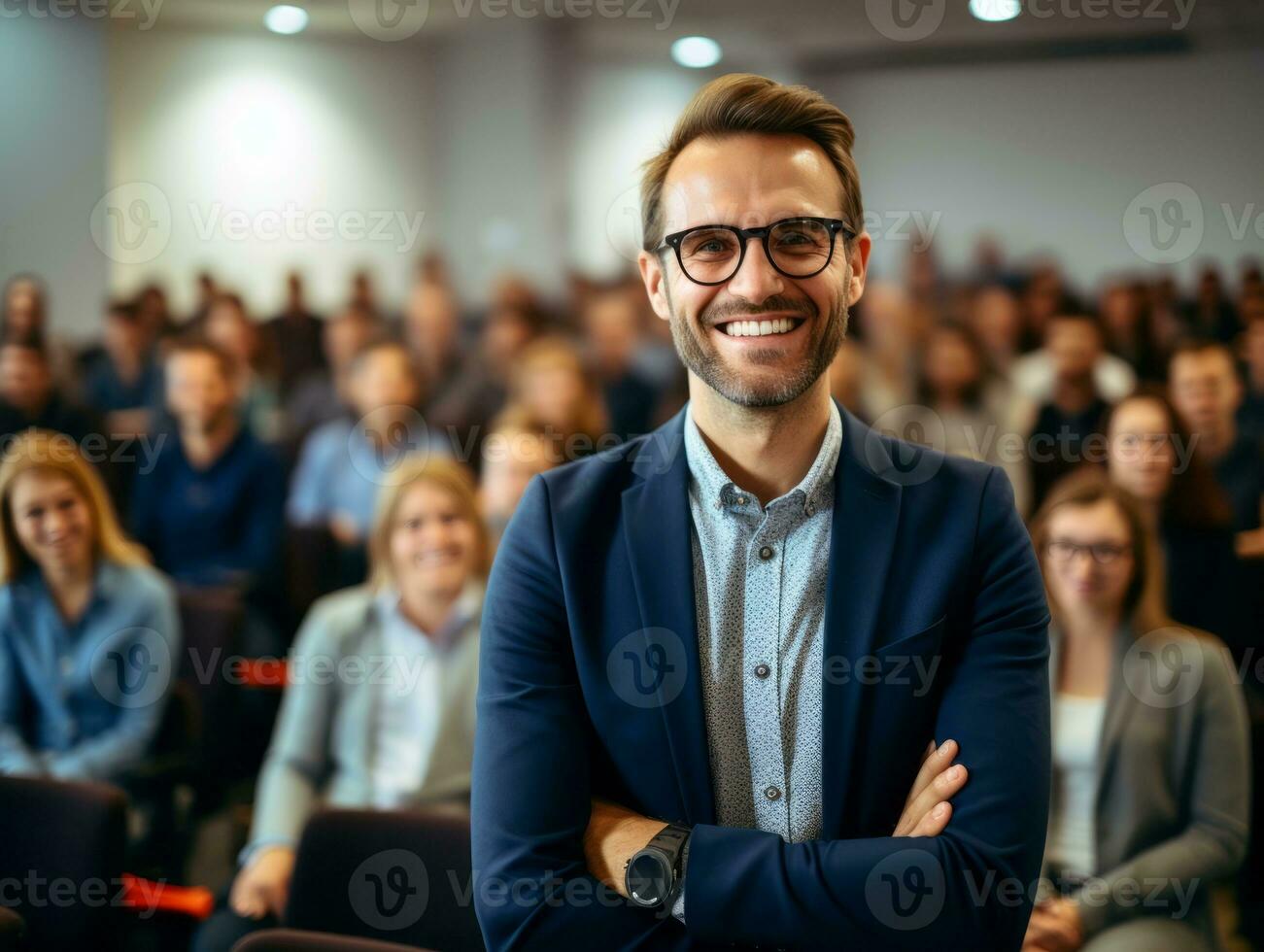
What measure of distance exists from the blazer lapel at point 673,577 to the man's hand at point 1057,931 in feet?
4.45

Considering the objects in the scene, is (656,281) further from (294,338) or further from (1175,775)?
(294,338)

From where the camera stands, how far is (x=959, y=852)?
1.13 m

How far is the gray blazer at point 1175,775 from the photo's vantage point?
7.47 feet

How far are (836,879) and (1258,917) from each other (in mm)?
1937

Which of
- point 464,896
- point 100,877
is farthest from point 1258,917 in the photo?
point 100,877

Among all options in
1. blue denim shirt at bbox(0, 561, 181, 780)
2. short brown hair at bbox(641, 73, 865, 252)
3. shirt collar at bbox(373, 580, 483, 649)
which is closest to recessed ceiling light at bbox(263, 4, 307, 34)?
blue denim shirt at bbox(0, 561, 181, 780)

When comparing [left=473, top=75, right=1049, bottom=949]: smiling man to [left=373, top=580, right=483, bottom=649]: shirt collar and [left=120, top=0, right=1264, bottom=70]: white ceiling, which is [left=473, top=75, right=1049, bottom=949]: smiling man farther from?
[left=120, top=0, right=1264, bottom=70]: white ceiling

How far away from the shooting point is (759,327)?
1.18m

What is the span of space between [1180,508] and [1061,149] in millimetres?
1574

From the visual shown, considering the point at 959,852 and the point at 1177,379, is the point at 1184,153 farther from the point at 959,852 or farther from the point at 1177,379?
the point at 959,852

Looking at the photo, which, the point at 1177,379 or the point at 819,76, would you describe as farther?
→ the point at 819,76

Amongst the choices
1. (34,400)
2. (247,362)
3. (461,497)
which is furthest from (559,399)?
(34,400)

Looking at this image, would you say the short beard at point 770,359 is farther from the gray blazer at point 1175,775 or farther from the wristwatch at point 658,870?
the gray blazer at point 1175,775

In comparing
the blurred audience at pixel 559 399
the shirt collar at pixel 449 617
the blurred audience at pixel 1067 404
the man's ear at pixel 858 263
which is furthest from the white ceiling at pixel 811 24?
the man's ear at pixel 858 263
